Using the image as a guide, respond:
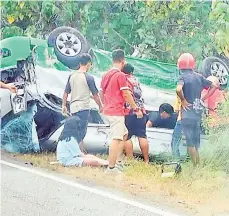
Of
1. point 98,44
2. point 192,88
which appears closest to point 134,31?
point 98,44

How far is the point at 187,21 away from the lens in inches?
239

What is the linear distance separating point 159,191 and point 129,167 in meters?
0.68

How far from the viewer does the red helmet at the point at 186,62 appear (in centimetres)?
590

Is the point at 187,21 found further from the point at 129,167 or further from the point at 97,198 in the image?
the point at 97,198

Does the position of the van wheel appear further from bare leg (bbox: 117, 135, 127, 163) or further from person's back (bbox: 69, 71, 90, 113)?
bare leg (bbox: 117, 135, 127, 163)

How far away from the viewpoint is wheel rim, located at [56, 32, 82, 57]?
6.48 metres

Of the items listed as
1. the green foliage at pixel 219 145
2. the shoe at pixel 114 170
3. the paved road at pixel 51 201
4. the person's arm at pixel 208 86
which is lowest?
the paved road at pixel 51 201

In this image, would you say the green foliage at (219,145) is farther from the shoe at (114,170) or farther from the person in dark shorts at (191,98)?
the shoe at (114,170)

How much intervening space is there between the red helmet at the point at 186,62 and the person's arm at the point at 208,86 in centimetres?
18

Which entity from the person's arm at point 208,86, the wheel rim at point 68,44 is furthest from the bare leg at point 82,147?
the person's arm at point 208,86

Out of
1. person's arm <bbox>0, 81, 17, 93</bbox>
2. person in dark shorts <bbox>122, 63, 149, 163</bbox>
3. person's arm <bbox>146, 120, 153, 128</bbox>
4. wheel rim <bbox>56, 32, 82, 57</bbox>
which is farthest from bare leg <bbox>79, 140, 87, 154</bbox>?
person's arm <bbox>0, 81, 17, 93</bbox>

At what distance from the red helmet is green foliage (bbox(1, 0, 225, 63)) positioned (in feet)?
0.22

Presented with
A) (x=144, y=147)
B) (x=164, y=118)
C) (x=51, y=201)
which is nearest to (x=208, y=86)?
(x=164, y=118)

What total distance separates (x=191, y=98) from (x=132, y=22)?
1124 mm
